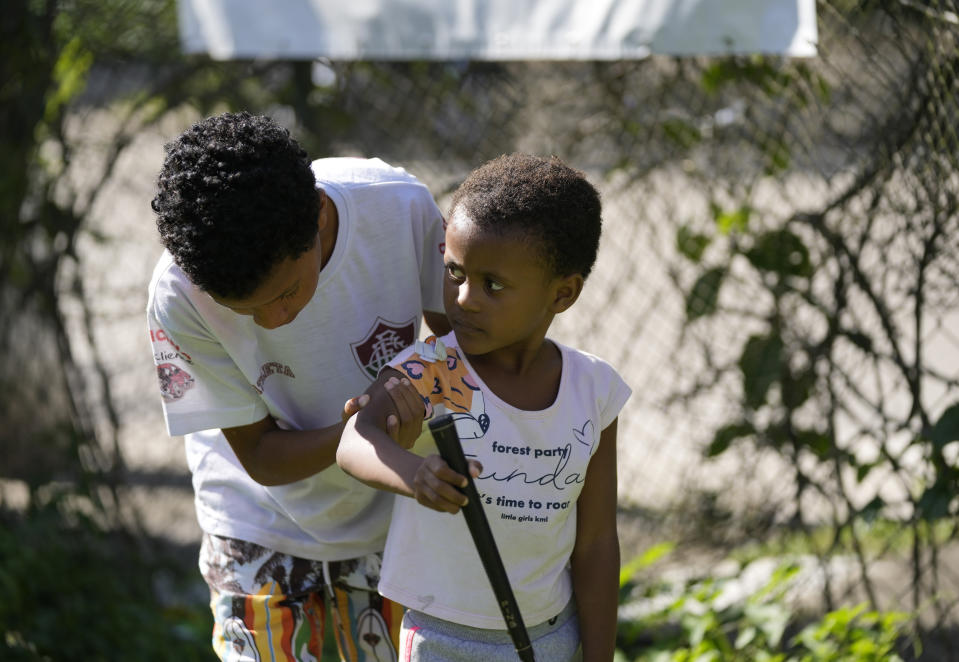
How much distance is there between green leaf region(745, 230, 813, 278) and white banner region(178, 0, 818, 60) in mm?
532

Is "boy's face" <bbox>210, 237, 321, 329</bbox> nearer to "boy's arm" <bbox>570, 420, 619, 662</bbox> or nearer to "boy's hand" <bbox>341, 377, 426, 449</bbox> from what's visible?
"boy's hand" <bbox>341, 377, 426, 449</bbox>

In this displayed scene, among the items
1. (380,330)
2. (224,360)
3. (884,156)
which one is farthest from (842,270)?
(224,360)

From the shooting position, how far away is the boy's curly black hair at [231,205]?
150 cm

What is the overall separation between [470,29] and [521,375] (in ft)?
5.11

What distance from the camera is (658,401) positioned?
3.40 metres

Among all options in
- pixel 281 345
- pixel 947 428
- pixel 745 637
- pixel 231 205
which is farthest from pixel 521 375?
pixel 745 637

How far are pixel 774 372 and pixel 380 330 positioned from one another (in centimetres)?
153

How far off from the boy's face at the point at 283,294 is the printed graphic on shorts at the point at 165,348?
0.18 meters

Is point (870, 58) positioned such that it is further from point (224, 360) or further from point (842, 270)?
point (224, 360)

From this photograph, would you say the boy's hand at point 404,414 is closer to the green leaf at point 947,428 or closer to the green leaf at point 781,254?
the green leaf at point 947,428


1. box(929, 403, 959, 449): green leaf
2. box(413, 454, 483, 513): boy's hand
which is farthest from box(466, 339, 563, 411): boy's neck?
box(929, 403, 959, 449): green leaf

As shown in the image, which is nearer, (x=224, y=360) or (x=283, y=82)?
(x=224, y=360)

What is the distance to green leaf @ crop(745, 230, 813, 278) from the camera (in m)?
2.92

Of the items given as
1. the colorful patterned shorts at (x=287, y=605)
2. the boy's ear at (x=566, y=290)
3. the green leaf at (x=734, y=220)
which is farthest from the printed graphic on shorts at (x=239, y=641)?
the green leaf at (x=734, y=220)
